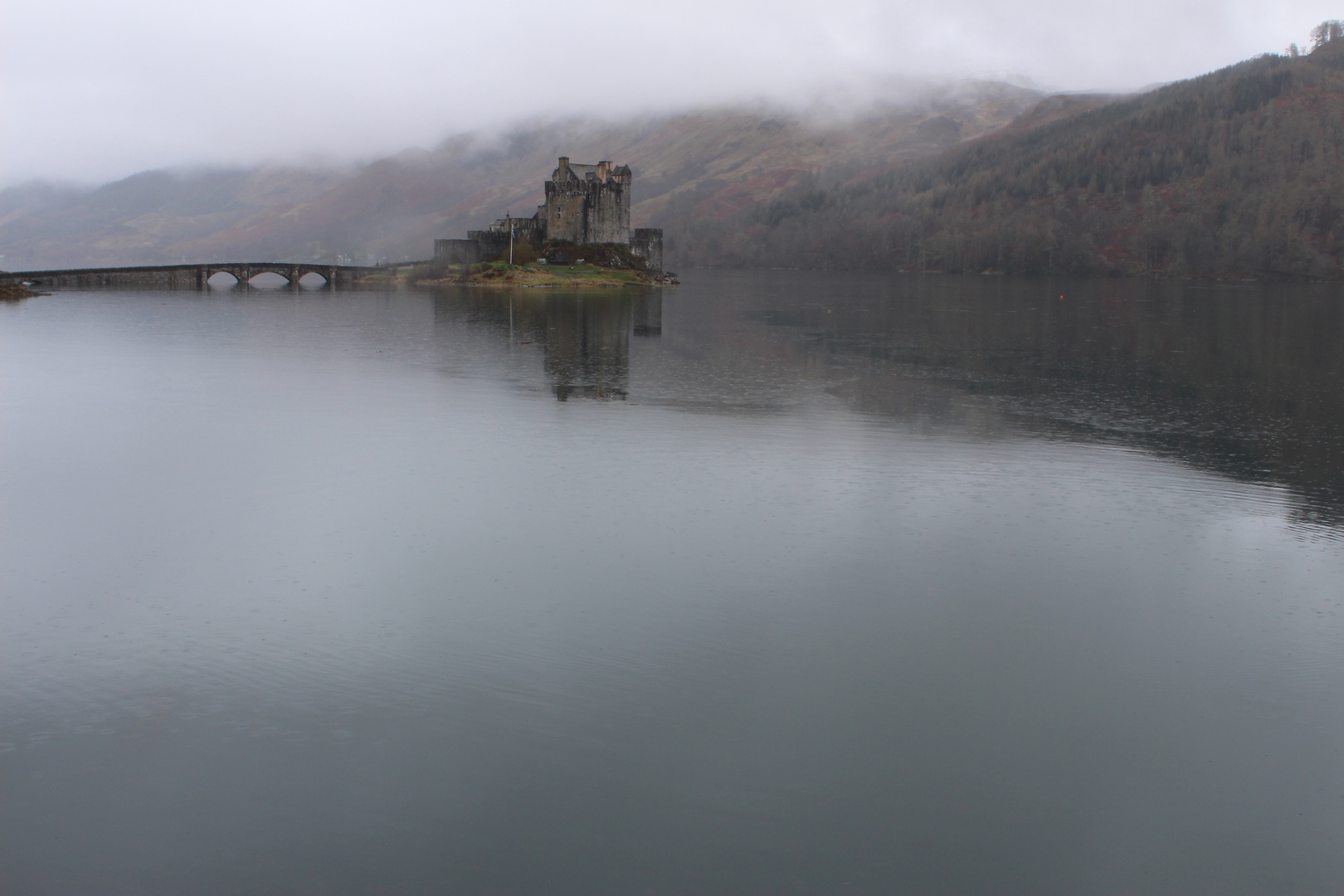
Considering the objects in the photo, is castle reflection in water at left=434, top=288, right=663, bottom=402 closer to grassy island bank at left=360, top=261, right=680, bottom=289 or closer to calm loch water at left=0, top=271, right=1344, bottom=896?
calm loch water at left=0, top=271, right=1344, bottom=896

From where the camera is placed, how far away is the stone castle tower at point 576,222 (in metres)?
112

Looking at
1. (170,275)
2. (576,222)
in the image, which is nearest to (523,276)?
(576,222)

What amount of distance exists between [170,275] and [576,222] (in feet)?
142

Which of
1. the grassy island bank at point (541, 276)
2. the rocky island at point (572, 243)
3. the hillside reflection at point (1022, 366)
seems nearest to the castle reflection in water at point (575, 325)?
the hillside reflection at point (1022, 366)

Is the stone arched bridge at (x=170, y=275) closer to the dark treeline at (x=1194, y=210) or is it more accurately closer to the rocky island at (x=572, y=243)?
the rocky island at (x=572, y=243)

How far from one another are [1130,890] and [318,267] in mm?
123764

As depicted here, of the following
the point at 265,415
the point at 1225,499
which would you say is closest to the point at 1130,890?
the point at 1225,499

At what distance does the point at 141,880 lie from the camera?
7.55m

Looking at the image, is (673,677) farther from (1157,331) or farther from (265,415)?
(1157,331)

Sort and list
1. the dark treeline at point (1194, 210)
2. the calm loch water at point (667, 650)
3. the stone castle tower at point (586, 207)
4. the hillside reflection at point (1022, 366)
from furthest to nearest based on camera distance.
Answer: the dark treeline at point (1194, 210) < the stone castle tower at point (586, 207) < the hillside reflection at point (1022, 366) < the calm loch water at point (667, 650)

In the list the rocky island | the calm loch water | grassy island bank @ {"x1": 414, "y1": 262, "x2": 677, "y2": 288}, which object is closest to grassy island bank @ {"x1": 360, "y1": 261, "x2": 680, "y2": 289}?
grassy island bank @ {"x1": 414, "y1": 262, "x2": 677, "y2": 288}

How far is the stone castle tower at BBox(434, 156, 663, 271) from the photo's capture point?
369 feet

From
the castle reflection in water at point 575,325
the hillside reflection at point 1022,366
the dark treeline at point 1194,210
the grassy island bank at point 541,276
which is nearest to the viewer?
the hillside reflection at point 1022,366

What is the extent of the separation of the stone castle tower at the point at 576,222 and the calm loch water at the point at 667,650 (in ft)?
294
